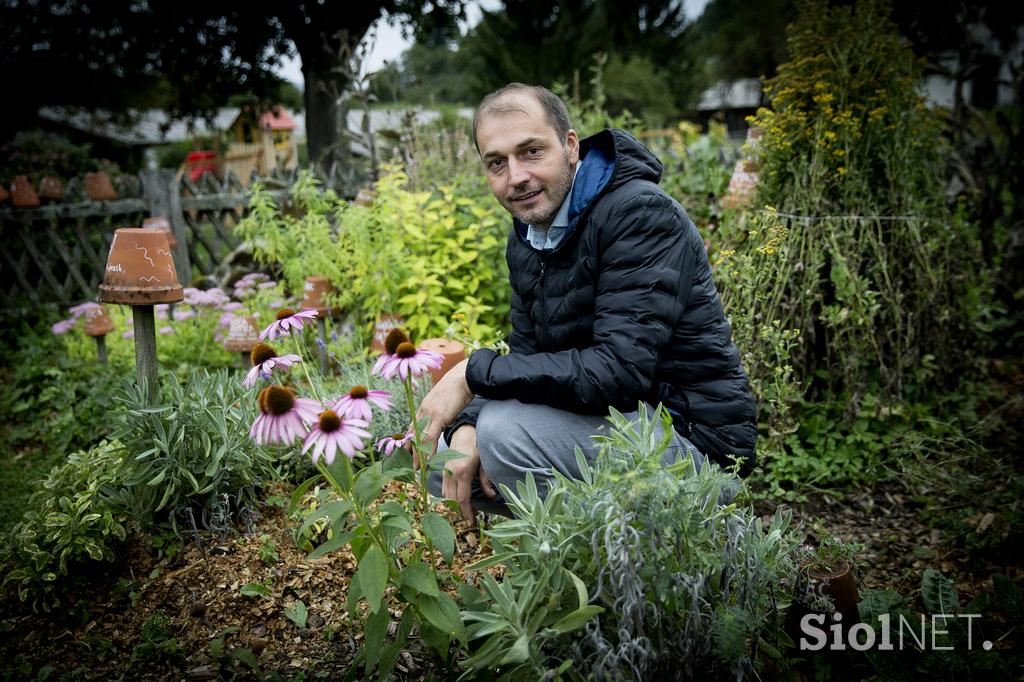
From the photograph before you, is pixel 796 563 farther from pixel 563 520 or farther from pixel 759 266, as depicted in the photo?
pixel 759 266

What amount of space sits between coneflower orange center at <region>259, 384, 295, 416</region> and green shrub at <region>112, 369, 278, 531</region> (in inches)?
42.7

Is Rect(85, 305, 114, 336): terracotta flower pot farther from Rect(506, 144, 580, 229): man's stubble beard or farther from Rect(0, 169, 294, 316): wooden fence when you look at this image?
Rect(506, 144, 580, 229): man's stubble beard

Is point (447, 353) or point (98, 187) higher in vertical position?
point (98, 187)

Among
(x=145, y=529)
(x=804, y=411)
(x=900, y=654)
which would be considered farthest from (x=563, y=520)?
(x=804, y=411)

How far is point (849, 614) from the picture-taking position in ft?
5.97

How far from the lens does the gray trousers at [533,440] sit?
6.59ft

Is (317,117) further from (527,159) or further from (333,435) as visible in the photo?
(333,435)

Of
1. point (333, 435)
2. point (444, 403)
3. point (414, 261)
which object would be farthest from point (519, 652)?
point (414, 261)

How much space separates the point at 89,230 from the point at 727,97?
31148 millimetres

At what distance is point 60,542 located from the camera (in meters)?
2.27

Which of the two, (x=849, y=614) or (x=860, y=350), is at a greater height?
(x=860, y=350)

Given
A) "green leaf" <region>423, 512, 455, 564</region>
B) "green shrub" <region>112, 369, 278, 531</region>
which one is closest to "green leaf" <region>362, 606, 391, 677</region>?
"green leaf" <region>423, 512, 455, 564</region>

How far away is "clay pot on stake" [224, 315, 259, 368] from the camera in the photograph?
10.8 ft

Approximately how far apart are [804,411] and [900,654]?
177 cm
